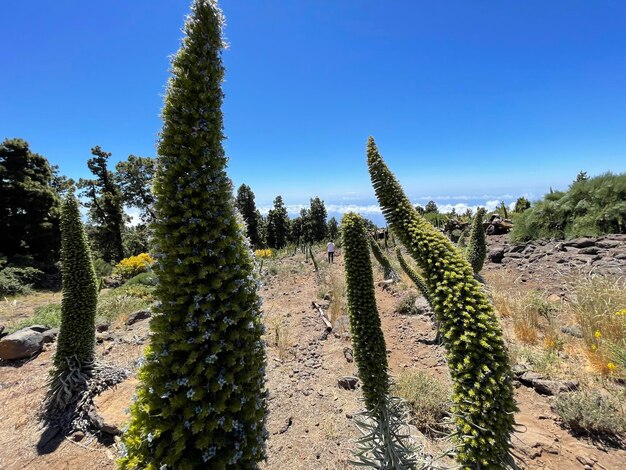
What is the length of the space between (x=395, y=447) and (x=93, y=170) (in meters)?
30.0

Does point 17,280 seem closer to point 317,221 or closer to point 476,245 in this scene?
point 476,245

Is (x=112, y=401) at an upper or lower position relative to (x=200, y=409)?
lower

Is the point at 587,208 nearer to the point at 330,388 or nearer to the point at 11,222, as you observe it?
the point at 330,388

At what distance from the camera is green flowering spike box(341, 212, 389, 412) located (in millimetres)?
2570

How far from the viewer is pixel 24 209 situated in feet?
61.4

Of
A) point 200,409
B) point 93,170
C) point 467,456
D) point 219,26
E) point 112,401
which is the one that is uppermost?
point 93,170

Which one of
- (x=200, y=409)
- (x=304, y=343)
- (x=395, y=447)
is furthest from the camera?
(x=304, y=343)

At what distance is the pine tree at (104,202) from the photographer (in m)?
25.1

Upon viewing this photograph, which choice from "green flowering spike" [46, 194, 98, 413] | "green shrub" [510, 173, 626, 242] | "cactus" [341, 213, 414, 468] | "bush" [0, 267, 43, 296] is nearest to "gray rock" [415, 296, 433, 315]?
"cactus" [341, 213, 414, 468]

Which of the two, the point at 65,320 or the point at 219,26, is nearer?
the point at 219,26

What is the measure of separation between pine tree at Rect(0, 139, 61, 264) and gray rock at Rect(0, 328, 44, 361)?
14.7m

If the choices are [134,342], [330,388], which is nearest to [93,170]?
[134,342]

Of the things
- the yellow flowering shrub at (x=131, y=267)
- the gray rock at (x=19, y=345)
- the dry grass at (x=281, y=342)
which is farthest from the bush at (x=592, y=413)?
the yellow flowering shrub at (x=131, y=267)

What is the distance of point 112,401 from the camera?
16.4ft
